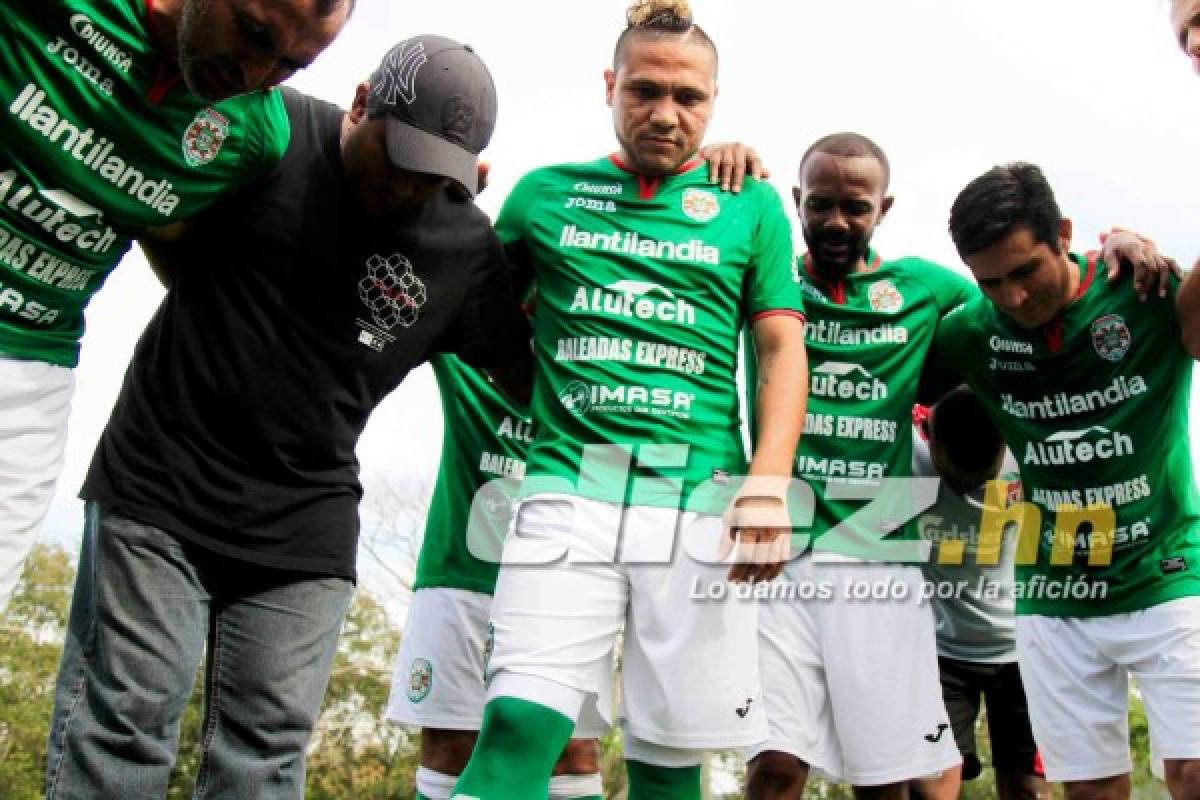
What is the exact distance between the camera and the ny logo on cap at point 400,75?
10.6 feet

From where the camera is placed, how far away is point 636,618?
3543 millimetres

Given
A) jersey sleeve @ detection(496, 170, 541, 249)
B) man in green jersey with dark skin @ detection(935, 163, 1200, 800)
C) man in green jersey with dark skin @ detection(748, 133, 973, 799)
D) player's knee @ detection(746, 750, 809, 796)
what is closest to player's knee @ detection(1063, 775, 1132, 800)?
man in green jersey with dark skin @ detection(935, 163, 1200, 800)

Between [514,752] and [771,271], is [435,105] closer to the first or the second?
[771,271]

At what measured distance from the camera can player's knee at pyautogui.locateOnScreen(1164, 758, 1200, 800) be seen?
165 inches

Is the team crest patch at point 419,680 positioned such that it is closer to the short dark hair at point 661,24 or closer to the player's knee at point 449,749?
the player's knee at point 449,749

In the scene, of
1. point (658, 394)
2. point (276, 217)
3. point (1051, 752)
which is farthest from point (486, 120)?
point (1051, 752)

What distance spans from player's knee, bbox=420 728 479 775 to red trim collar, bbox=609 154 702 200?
2.29 metres

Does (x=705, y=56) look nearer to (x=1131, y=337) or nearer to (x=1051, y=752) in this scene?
(x=1131, y=337)

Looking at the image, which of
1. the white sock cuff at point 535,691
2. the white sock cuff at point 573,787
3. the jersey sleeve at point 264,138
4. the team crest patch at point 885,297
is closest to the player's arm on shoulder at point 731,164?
the team crest patch at point 885,297

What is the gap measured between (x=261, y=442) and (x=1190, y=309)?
3.07m

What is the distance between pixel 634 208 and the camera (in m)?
3.92

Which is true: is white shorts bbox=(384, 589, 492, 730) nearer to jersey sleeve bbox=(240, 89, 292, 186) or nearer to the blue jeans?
the blue jeans

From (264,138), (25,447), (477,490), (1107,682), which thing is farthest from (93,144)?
(1107,682)

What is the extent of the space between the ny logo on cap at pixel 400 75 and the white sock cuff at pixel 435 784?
8.82 feet
